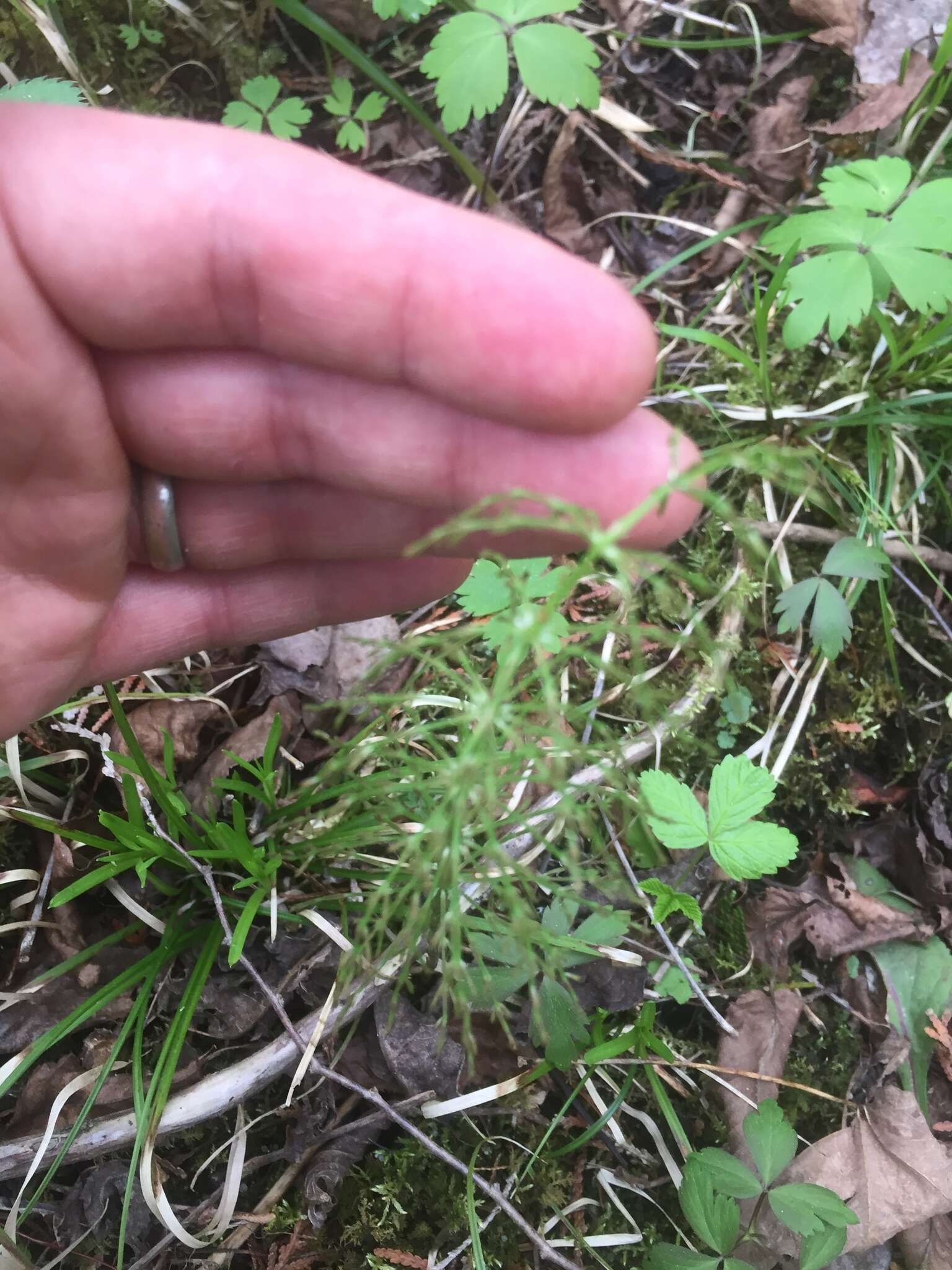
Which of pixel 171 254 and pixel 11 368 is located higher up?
pixel 171 254

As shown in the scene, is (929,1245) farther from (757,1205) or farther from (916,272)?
(916,272)

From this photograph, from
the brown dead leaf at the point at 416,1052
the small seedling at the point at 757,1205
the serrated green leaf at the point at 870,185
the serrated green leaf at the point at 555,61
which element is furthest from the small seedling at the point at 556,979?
the serrated green leaf at the point at 555,61

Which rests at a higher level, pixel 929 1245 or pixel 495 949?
pixel 495 949

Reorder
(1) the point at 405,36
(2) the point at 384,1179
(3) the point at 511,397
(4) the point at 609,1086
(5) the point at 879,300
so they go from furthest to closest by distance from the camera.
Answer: (1) the point at 405,36 < (5) the point at 879,300 < (4) the point at 609,1086 < (2) the point at 384,1179 < (3) the point at 511,397

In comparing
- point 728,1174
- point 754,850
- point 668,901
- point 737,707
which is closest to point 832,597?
point 737,707

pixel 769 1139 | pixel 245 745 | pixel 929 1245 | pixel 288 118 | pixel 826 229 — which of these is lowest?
pixel 929 1245

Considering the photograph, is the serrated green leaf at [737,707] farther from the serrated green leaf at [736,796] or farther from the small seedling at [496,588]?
the small seedling at [496,588]

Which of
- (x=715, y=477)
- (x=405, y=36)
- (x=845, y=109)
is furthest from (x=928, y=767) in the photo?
(x=405, y=36)

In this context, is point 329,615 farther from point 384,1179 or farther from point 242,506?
point 384,1179
